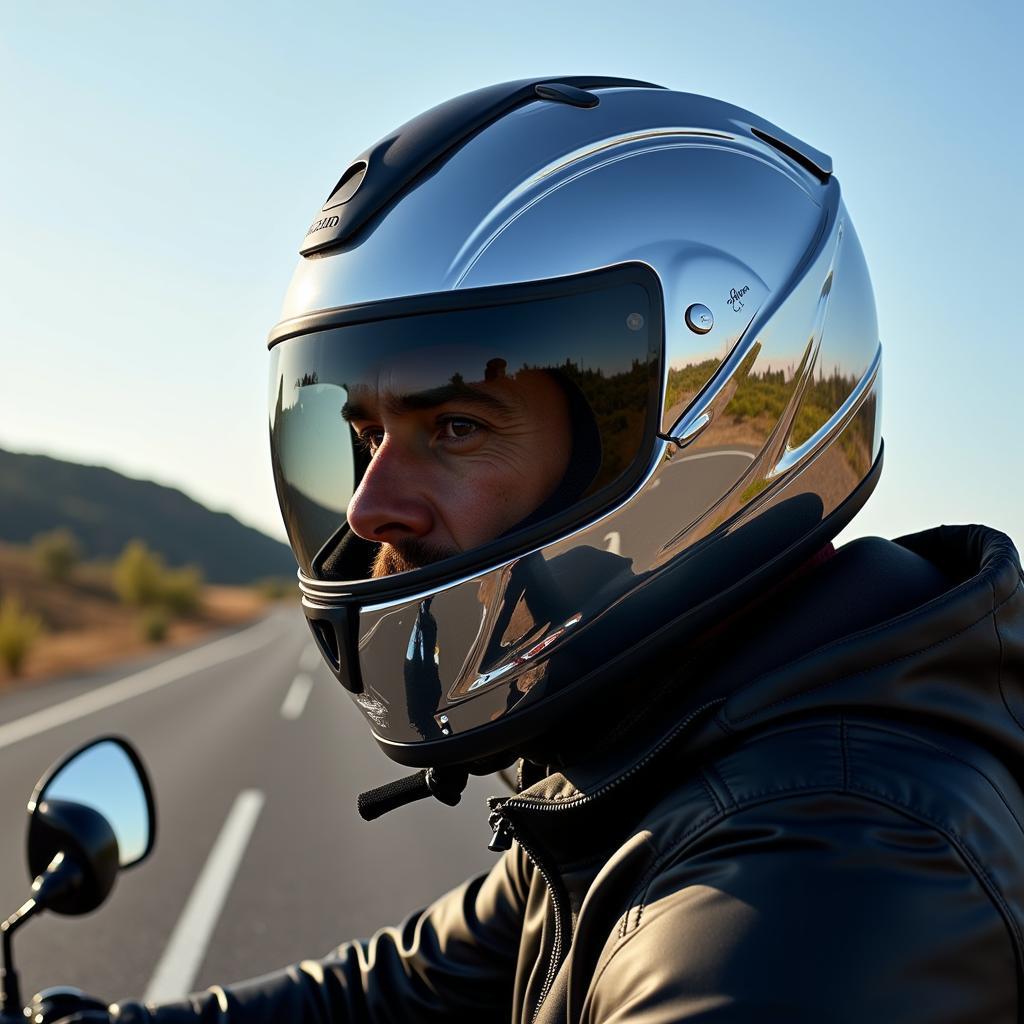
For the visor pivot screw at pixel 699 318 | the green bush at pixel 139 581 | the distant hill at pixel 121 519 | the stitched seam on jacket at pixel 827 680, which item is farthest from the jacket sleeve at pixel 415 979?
the distant hill at pixel 121 519

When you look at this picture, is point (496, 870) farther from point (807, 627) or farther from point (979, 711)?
point (979, 711)

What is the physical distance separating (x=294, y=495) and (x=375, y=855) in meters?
5.40

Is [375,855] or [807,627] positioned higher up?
[807,627]

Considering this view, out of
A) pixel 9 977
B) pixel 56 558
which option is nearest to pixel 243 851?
pixel 9 977

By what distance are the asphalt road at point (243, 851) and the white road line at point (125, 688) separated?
6.4 inches

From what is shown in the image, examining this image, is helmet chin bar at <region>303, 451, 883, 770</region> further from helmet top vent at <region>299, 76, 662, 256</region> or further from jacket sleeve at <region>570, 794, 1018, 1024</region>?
helmet top vent at <region>299, 76, 662, 256</region>

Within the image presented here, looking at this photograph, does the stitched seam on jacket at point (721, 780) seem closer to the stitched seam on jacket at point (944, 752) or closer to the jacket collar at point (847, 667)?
the jacket collar at point (847, 667)

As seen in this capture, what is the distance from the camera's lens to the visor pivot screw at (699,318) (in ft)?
5.51

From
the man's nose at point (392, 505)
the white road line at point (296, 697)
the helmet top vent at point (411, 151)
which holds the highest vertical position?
the helmet top vent at point (411, 151)

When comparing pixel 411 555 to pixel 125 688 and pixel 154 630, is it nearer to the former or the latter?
pixel 125 688

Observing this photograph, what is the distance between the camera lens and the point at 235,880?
6.59m

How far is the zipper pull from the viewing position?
60.6 inches

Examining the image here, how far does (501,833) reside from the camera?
156 centimetres

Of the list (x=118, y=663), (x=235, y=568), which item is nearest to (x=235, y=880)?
(x=118, y=663)
